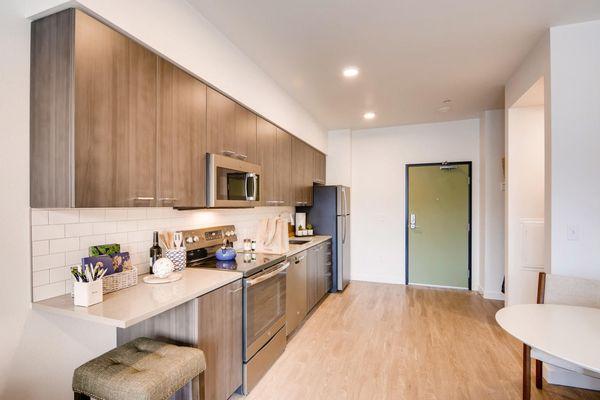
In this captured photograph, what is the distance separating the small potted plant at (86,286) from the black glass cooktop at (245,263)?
0.83 metres

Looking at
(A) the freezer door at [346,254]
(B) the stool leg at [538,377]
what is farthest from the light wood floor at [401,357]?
(A) the freezer door at [346,254]

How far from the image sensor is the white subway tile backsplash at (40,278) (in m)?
1.46

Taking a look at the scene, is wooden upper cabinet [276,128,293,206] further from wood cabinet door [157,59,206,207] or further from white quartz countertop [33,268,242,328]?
white quartz countertop [33,268,242,328]

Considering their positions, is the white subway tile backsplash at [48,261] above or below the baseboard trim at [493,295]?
above

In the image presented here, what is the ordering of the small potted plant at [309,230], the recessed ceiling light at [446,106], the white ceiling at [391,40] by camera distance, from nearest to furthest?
the white ceiling at [391,40] < the recessed ceiling light at [446,106] < the small potted plant at [309,230]

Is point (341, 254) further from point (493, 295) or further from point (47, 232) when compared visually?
point (47, 232)

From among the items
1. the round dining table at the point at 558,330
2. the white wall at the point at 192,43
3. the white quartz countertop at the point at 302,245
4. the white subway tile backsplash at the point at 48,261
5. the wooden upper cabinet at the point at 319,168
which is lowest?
the round dining table at the point at 558,330

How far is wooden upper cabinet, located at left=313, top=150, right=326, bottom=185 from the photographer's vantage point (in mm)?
4660

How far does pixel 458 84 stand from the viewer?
3350 mm

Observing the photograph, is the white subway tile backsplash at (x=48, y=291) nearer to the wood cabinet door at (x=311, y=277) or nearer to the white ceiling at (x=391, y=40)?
the white ceiling at (x=391, y=40)

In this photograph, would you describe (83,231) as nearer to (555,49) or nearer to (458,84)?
(555,49)

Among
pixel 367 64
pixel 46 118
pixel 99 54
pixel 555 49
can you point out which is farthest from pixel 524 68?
pixel 46 118

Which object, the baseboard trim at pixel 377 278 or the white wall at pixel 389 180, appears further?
the baseboard trim at pixel 377 278

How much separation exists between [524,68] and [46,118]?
12.0 ft
